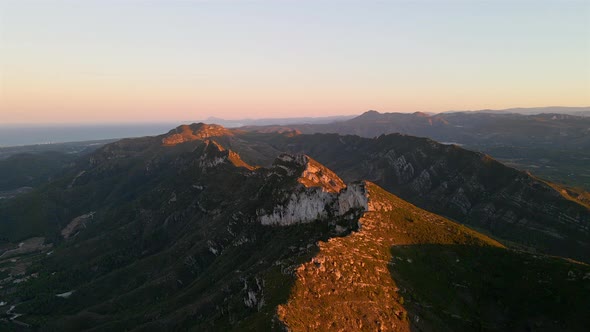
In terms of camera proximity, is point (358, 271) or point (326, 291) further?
point (358, 271)

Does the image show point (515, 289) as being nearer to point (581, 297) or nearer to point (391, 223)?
point (581, 297)

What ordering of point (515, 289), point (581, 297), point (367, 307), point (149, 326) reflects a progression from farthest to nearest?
point (149, 326) → point (515, 289) → point (581, 297) → point (367, 307)

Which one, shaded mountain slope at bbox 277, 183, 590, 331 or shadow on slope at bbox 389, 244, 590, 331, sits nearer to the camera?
shaded mountain slope at bbox 277, 183, 590, 331

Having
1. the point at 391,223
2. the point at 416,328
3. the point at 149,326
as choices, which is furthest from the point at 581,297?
the point at 149,326

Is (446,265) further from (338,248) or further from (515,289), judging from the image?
(338,248)

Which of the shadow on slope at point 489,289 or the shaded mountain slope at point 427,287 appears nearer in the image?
the shaded mountain slope at point 427,287

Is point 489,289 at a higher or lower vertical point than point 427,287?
lower

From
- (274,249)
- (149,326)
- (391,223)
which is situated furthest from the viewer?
(274,249)

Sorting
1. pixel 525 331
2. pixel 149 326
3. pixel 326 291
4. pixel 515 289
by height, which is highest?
pixel 326 291

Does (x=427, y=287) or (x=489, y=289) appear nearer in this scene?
(x=427, y=287)

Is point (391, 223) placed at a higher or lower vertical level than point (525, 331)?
higher

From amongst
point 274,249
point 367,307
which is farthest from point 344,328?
point 274,249
